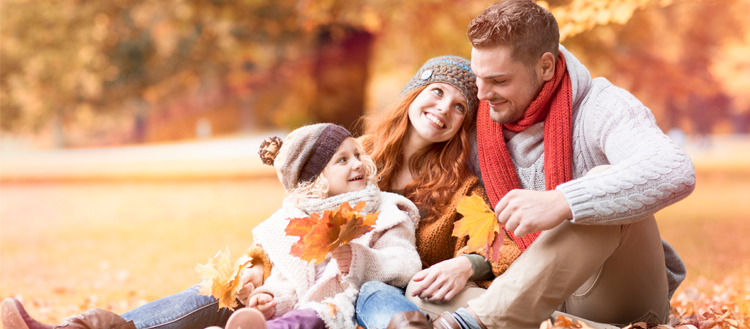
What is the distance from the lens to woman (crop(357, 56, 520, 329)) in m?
2.22

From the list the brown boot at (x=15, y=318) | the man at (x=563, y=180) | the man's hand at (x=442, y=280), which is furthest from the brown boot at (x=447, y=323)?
the brown boot at (x=15, y=318)

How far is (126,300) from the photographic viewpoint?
4125mm

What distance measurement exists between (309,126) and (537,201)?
3.57 feet

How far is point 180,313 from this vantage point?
221 centimetres

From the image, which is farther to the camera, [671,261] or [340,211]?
[671,261]

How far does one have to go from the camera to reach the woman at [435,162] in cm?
222

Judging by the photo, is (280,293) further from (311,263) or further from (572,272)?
(572,272)

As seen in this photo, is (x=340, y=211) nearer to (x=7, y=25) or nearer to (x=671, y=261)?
(x=671, y=261)

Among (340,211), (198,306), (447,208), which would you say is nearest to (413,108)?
(447,208)

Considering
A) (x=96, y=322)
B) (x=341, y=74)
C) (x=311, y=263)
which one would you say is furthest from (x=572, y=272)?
(x=341, y=74)

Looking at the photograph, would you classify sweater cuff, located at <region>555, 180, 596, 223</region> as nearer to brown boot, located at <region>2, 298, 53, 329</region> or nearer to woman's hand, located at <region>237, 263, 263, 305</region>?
woman's hand, located at <region>237, 263, 263, 305</region>

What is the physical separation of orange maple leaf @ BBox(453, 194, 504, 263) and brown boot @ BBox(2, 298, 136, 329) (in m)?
1.34

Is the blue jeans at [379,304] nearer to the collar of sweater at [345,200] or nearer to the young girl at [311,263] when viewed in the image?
the young girl at [311,263]

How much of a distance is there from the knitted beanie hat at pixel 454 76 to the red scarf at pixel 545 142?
0.42ft
